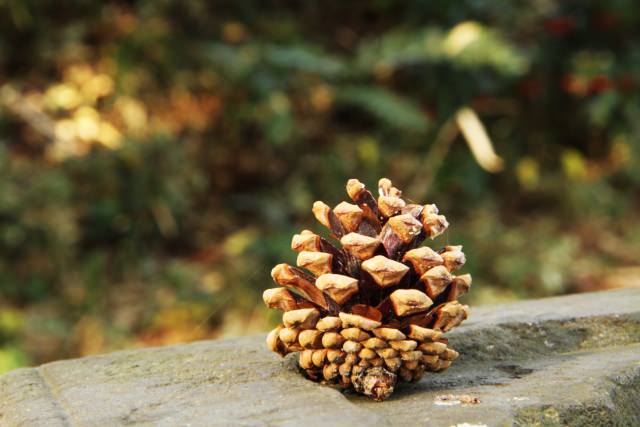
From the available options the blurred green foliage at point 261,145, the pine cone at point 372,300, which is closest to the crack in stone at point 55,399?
the pine cone at point 372,300

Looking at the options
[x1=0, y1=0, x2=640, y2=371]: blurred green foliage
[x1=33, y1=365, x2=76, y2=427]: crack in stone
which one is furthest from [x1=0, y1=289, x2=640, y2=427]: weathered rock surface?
[x1=0, y1=0, x2=640, y2=371]: blurred green foliage

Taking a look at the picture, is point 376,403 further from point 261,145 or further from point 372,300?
point 261,145

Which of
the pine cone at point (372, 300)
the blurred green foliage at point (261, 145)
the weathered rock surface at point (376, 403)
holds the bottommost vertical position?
the weathered rock surface at point (376, 403)

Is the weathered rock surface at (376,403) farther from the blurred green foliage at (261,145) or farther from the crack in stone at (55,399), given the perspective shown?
the blurred green foliage at (261,145)

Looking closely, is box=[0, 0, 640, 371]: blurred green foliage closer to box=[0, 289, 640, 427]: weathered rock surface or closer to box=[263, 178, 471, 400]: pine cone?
box=[0, 289, 640, 427]: weathered rock surface

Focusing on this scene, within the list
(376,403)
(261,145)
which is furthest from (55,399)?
(261,145)

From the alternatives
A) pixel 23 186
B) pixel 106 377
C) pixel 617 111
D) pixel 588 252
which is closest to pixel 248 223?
pixel 23 186
